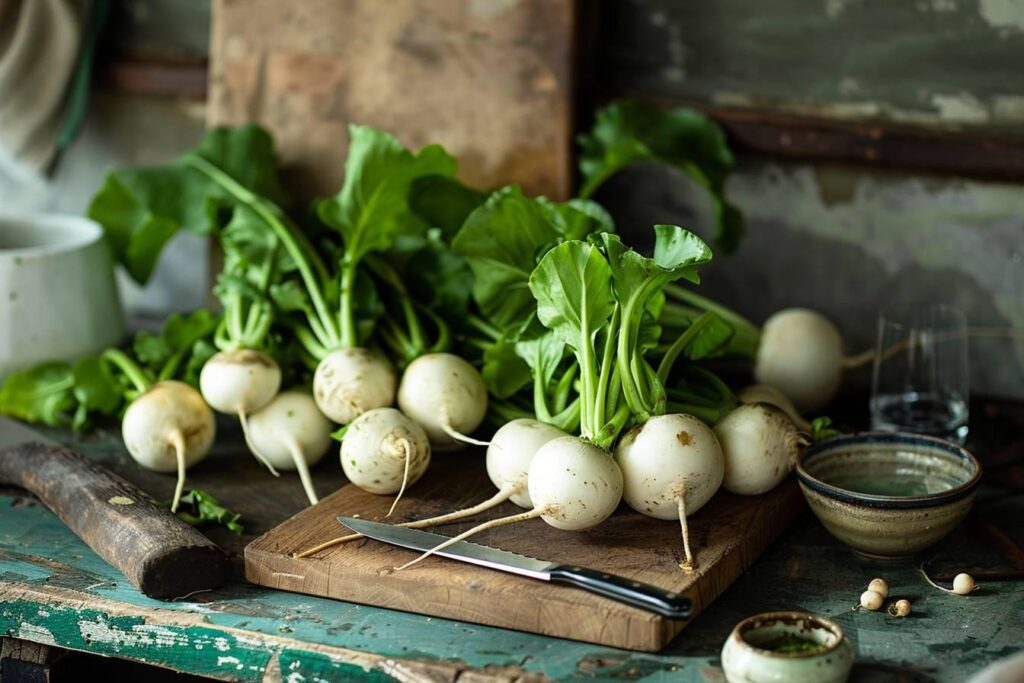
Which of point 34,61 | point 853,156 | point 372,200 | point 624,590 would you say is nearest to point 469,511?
point 624,590

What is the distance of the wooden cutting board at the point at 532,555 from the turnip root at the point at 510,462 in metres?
0.03

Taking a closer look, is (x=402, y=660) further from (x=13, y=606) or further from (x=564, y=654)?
(x=13, y=606)

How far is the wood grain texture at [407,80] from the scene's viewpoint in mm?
1865

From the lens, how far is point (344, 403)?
1.60m

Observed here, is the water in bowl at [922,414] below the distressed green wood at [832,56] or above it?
below

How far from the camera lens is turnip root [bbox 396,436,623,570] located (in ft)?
4.38

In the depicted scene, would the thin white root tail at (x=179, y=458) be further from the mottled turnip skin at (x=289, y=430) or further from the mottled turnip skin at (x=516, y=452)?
the mottled turnip skin at (x=516, y=452)

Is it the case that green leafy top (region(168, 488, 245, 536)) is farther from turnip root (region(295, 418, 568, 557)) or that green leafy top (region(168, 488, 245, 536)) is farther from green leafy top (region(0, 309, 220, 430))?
green leafy top (region(0, 309, 220, 430))

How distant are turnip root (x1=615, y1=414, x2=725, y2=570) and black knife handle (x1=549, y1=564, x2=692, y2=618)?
0.42 ft

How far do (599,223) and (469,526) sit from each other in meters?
0.43

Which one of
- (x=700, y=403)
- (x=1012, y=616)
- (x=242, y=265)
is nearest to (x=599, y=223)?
(x=700, y=403)

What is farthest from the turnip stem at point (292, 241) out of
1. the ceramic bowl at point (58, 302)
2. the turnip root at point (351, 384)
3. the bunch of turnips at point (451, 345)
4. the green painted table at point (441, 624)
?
the green painted table at point (441, 624)

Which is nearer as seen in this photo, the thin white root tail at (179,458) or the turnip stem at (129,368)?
the thin white root tail at (179,458)

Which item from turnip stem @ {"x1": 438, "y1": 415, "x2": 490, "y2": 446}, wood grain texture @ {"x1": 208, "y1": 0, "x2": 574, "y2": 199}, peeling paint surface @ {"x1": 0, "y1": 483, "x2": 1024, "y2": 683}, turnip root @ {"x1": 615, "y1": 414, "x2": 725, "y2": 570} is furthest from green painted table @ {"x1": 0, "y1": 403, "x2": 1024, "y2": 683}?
wood grain texture @ {"x1": 208, "y1": 0, "x2": 574, "y2": 199}
